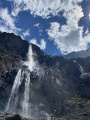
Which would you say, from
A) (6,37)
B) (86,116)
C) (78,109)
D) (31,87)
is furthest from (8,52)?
(86,116)

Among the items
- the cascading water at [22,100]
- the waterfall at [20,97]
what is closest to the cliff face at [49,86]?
the waterfall at [20,97]

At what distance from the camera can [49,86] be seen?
484ft

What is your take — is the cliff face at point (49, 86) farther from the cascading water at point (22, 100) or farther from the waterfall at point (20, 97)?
the cascading water at point (22, 100)

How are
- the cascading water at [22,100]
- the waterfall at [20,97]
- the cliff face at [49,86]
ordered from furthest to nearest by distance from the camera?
the cliff face at [49,86] < the waterfall at [20,97] < the cascading water at [22,100]

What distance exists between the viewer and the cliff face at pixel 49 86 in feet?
387


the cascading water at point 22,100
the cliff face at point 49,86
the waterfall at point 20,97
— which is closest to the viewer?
the cascading water at point 22,100

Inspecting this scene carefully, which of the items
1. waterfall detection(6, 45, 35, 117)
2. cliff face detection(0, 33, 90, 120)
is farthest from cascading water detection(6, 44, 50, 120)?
cliff face detection(0, 33, 90, 120)

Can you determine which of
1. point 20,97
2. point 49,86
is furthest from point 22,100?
point 49,86

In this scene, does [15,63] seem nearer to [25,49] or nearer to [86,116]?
[25,49]

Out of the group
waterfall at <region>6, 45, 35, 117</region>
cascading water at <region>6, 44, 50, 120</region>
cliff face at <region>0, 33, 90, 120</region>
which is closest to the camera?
cascading water at <region>6, 44, 50, 120</region>

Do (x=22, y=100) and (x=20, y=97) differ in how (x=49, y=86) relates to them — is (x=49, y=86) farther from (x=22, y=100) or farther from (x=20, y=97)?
(x=22, y=100)

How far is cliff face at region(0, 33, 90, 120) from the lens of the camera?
118069mm

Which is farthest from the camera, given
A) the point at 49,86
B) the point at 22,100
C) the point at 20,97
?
the point at 49,86

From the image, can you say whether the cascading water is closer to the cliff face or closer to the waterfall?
the waterfall
